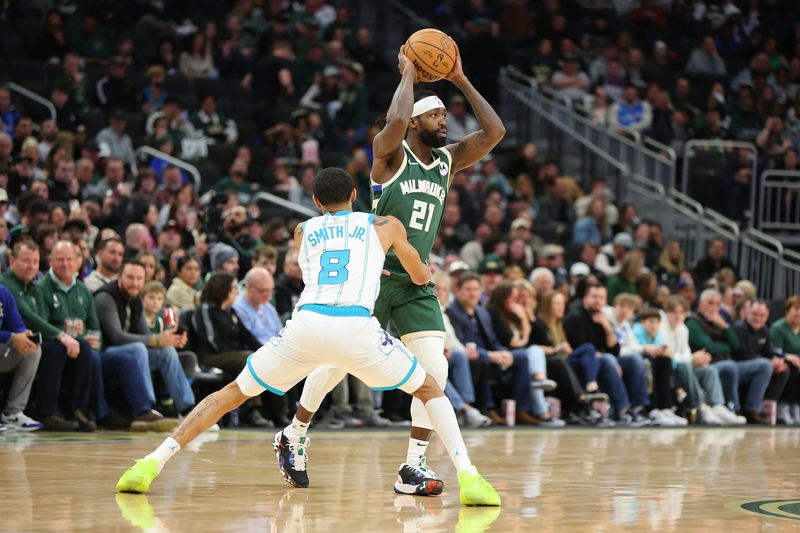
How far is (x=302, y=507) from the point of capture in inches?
247

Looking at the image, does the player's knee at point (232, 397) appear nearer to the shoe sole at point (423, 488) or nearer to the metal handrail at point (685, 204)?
the shoe sole at point (423, 488)

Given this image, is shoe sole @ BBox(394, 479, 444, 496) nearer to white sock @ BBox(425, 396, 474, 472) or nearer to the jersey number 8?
white sock @ BBox(425, 396, 474, 472)

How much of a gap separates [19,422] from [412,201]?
182 inches

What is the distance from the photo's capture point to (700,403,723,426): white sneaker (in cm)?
1466

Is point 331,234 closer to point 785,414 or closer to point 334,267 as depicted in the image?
point 334,267

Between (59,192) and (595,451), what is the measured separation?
7.03m

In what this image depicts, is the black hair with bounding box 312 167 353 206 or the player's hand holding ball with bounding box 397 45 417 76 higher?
the player's hand holding ball with bounding box 397 45 417 76

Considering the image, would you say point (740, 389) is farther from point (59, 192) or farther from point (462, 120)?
point (59, 192)

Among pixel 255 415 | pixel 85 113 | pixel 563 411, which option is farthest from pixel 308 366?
pixel 85 113

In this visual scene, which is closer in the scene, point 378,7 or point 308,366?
point 308,366

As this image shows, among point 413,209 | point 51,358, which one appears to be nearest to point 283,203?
point 51,358

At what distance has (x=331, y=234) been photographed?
661cm

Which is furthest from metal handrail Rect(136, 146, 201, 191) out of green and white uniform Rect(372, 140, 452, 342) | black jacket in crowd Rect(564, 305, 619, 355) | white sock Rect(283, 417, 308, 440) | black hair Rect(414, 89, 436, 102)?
white sock Rect(283, 417, 308, 440)

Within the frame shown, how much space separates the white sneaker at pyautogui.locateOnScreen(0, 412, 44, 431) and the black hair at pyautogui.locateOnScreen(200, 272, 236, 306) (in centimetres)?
208
